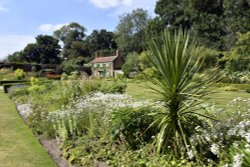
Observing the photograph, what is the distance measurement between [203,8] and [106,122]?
35875mm

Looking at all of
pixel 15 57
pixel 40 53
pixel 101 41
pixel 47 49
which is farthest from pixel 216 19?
pixel 15 57

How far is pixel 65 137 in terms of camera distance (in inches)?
253

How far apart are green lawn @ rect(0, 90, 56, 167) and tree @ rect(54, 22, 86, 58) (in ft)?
246

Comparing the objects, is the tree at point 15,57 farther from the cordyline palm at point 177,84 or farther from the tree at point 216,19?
the cordyline palm at point 177,84

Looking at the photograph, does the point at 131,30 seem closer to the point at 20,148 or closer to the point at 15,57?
the point at 15,57

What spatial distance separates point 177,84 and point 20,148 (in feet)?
12.7

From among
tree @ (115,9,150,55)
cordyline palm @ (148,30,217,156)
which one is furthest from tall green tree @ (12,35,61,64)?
cordyline palm @ (148,30,217,156)

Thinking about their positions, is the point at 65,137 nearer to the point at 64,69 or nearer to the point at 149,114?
the point at 149,114

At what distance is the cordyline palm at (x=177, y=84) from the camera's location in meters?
4.78

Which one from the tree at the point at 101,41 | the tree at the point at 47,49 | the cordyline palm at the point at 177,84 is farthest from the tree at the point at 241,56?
the tree at the point at 101,41

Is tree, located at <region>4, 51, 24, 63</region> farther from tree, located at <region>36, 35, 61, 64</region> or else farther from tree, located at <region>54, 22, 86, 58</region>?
tree, located at <region>54, 22, 86, 58</region>

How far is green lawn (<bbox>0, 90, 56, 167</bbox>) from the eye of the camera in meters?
5.52

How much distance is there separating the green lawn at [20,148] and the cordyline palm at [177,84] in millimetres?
2314

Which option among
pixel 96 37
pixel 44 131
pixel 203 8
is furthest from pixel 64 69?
Result: pixel 44 131
